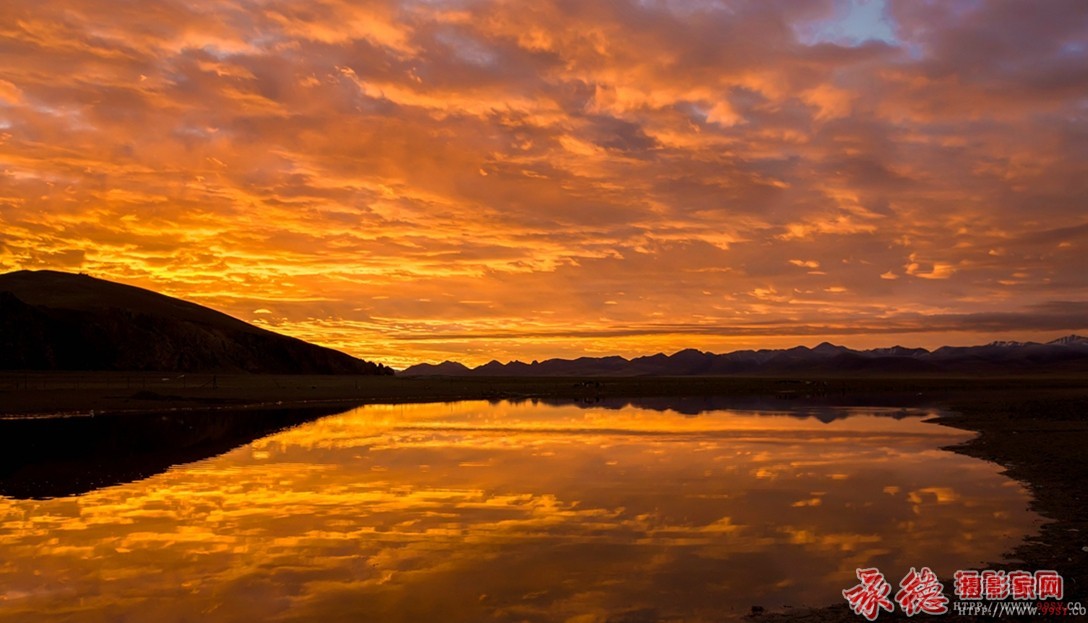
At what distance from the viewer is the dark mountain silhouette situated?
12988 cm

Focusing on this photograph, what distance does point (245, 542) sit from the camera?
17859mm

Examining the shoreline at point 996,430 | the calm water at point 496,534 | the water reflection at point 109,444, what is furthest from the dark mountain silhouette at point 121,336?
the calm water at point 496,534

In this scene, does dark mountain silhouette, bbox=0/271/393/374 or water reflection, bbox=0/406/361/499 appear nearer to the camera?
water reflection, bbox=0/406/361/499

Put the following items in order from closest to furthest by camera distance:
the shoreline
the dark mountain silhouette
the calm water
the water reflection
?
the calm water → the shoreline → the water reflection → the dark mountain silhouette

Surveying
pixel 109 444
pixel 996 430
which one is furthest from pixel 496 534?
pixel 996 430

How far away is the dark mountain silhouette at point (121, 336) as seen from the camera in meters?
130

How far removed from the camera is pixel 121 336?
476 feet

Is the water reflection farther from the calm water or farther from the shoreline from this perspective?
the shoreline

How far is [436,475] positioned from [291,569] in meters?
13.3

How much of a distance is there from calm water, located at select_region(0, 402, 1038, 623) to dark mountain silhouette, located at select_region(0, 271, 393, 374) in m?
118

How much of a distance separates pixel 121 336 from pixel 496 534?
148 metres

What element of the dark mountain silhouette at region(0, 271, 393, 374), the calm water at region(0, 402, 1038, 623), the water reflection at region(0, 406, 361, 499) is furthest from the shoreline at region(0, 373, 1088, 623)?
the dark mountain silhouette at region(0, 271, 393, 374)

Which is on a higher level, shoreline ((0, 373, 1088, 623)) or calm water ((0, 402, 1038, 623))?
shoreline ((0, 373, 1088, 623))

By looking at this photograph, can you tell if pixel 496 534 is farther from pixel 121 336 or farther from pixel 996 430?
pixel 121 336
